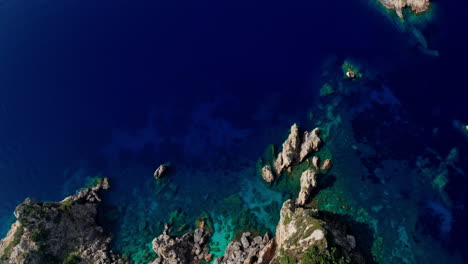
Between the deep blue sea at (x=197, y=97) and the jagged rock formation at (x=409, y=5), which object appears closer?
the deep blue sea at (x=197, y=97)

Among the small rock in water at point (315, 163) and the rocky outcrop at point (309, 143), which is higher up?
the rocky outcrop at point (309, 143)

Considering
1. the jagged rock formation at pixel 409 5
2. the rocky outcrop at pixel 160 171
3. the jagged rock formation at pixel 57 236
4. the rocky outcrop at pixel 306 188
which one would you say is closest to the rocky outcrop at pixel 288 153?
the rocky outcrop at pixel 306 188

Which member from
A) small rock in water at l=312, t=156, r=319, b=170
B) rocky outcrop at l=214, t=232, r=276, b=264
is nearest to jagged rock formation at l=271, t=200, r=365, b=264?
rocky outcrop at l=214, t=232, r=276, b=264

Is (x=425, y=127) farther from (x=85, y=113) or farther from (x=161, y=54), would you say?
(x=85, y=113)

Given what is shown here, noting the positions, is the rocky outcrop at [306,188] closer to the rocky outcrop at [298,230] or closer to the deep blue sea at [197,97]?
the rocky outcrop at [298,230]

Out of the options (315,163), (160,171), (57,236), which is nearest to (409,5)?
(315,163)
